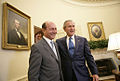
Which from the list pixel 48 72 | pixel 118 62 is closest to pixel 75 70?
pixel 48 72

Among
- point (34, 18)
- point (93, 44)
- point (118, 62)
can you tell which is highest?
point (34, 18)

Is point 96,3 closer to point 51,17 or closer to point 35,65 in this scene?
point 51,17

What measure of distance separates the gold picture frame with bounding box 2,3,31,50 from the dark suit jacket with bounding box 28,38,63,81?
0.67 metres

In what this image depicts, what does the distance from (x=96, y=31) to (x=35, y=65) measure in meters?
4.15

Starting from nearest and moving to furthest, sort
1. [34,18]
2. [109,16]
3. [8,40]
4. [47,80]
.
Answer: [47,80] → [8,40] → [34,18] → [109,16]

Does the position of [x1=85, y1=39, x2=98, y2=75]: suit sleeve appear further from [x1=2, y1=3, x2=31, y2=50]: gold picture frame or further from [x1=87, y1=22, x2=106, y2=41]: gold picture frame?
[x1=87, y1=22, x2=106, y2=41]: gold picture frame

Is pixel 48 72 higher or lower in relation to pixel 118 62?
higher

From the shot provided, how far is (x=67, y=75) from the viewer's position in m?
1.46

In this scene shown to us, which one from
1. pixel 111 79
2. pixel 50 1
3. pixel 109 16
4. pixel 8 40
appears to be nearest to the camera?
pixel 8 40

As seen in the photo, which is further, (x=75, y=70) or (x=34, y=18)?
(x=34, y=18)

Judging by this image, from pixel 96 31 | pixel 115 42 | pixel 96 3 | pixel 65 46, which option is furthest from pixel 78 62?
pixel 96 3

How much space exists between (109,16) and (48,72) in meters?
4.82

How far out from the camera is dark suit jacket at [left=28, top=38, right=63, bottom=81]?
111 cm

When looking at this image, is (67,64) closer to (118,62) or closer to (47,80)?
(47,80)
